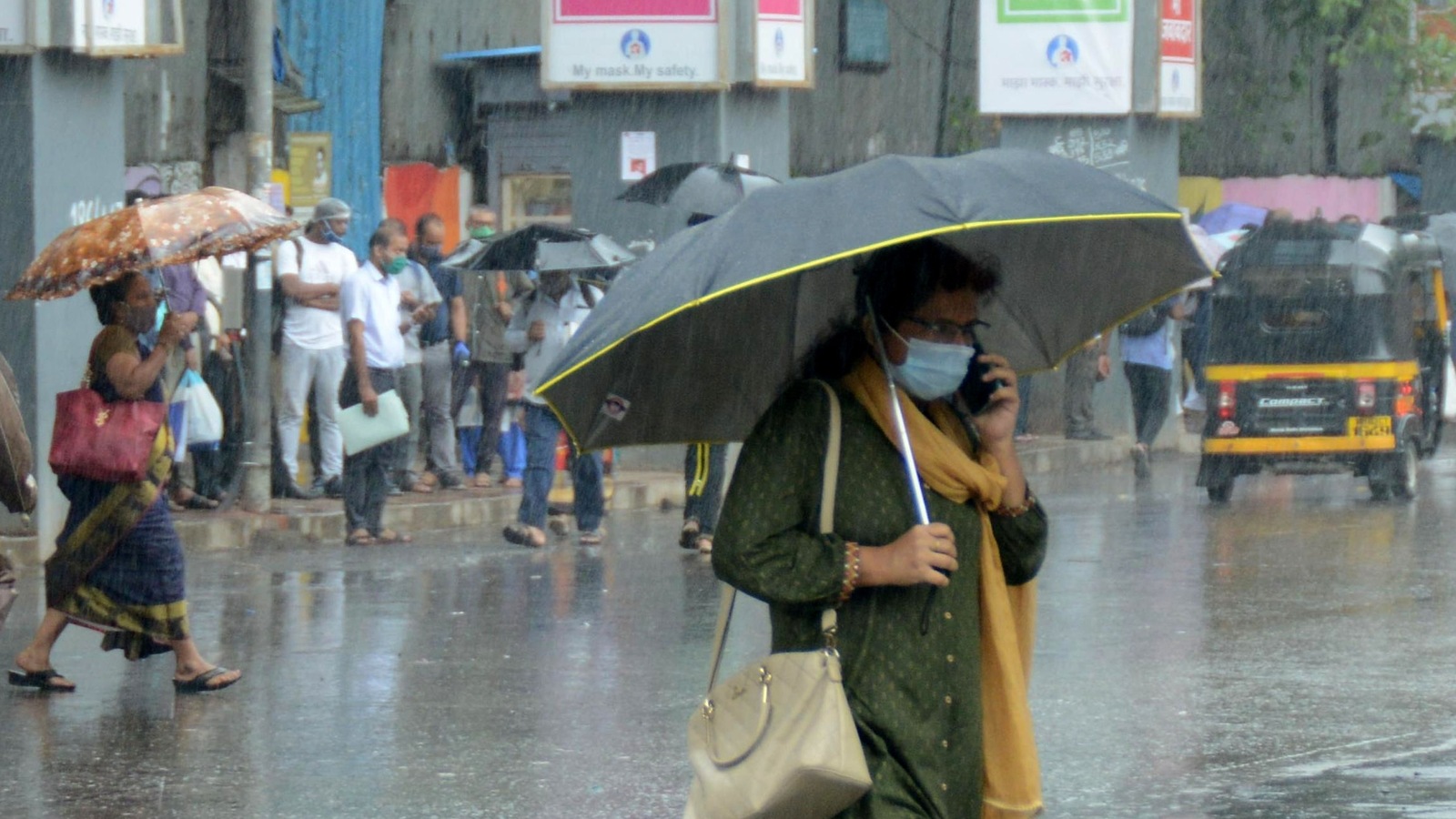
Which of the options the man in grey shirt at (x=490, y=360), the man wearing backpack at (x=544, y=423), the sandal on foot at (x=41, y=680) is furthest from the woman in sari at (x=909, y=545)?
the man in grey shirt at (x=490, y=360)

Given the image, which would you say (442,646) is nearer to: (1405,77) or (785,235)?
(785,235)

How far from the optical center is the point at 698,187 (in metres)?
13.5

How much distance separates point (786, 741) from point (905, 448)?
55 centimetres

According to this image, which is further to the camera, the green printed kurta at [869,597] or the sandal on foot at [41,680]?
the sandal on foot at [41,680]

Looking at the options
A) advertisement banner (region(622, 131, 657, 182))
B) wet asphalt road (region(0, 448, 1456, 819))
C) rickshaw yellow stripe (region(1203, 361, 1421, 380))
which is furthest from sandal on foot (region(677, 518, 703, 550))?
advertisement banner (region(622, 131, 657, 182))

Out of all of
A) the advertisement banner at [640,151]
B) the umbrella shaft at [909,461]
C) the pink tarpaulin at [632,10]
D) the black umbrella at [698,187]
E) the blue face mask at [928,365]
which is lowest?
the umbrella shaft at [909,461]

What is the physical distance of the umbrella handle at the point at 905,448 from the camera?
3939mm

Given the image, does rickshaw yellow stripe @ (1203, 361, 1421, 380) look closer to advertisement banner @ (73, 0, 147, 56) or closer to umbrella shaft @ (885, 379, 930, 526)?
advertisement banner @ (73, 0, 147, 56)

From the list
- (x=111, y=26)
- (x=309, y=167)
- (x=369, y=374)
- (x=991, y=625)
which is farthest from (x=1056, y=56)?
(x=991, y=625)

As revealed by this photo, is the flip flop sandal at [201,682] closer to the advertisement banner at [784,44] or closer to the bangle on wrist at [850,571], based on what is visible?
the bangle on wrist at [850,571]

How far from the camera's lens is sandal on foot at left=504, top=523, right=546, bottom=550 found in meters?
13.2

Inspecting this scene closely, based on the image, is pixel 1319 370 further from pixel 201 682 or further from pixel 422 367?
pixel 201 682

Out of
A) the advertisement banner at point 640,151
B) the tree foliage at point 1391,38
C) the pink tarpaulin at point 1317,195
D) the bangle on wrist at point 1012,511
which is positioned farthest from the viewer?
the pink tarpaulin at point 1317,195

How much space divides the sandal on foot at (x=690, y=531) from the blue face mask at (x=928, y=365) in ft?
28.9
